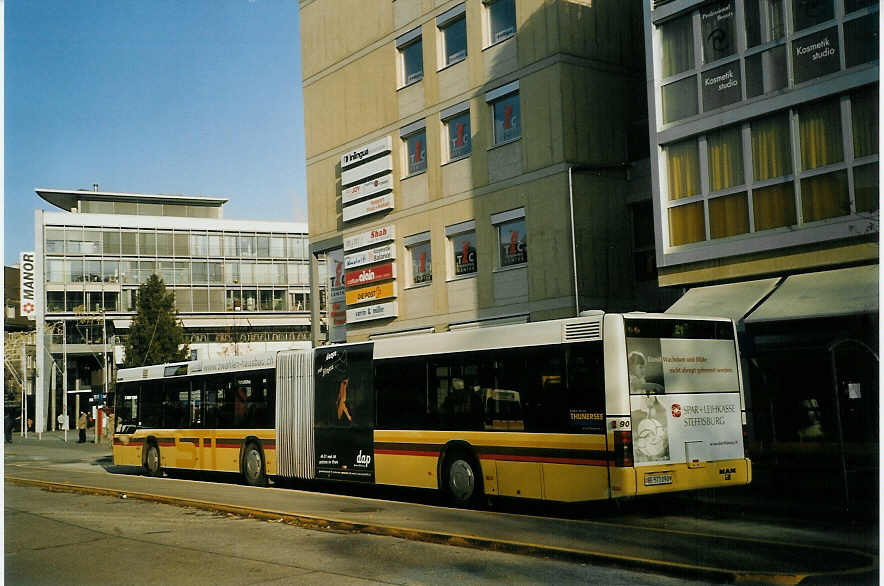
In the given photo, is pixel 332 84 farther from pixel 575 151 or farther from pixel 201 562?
pixel 201 562

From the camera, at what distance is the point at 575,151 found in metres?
24.7

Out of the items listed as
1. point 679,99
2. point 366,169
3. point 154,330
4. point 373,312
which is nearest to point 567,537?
point 679,99

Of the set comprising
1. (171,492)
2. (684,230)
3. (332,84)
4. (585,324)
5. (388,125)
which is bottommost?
(171,492)

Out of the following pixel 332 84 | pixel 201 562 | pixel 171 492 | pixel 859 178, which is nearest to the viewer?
pixel 201 562

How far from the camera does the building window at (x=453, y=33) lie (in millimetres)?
28281

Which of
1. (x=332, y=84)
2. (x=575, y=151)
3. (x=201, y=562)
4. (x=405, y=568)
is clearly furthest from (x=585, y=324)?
(x=332, y=84)

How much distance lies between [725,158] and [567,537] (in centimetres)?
1103

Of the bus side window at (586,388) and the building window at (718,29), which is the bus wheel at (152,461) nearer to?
the bus side window at (586,388)

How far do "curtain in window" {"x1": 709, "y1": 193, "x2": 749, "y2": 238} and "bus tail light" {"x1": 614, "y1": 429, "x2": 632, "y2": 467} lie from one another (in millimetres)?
8016

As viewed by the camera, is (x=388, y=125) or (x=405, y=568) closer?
(x=405, y=568)

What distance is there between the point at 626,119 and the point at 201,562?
1911 centimetres

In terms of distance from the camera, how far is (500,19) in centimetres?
2688

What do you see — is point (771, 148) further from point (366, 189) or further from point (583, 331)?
point (366, 189)

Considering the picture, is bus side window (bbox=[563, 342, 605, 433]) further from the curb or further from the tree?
the tree
